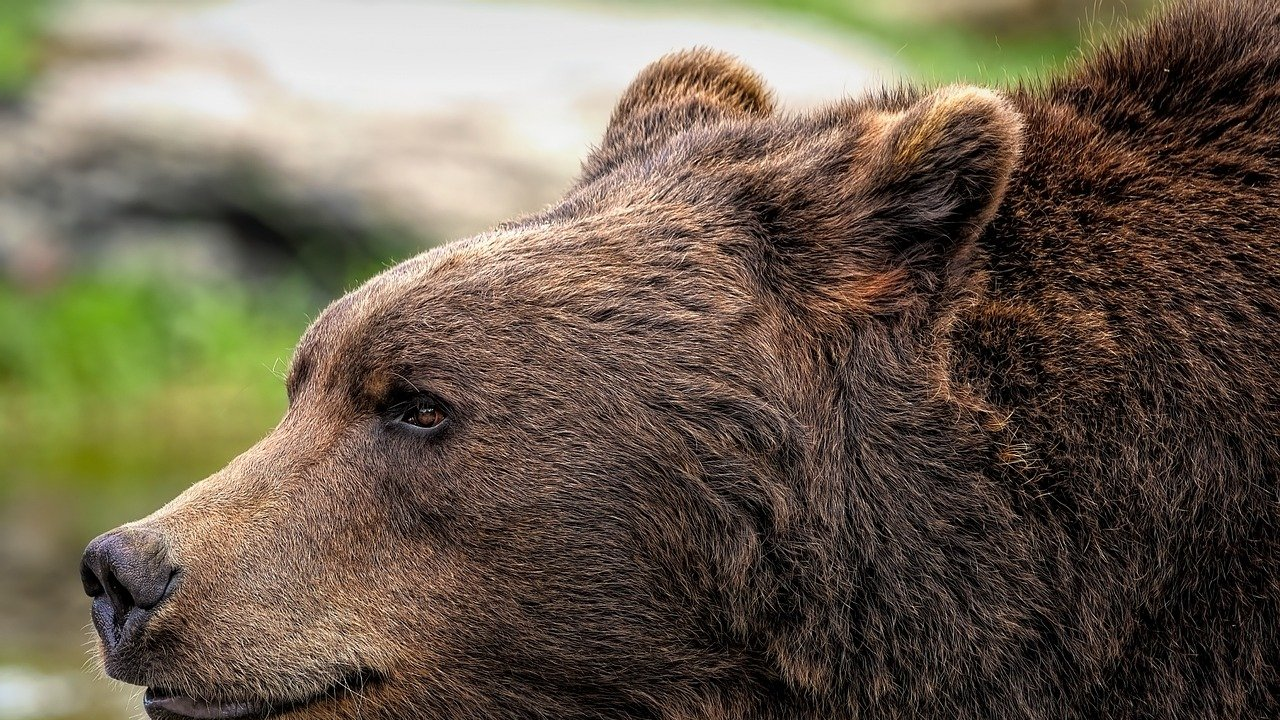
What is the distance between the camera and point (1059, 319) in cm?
364

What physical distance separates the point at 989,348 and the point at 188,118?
9310 mm

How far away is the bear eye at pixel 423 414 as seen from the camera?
370cm

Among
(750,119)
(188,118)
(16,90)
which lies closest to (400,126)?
(188,118)

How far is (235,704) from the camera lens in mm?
3734

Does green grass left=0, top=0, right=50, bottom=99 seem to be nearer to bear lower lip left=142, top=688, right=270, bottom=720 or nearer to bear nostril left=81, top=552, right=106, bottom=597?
bear nostril left=81, top=552, right=106, bottom=597

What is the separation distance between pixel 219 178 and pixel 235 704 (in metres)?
8.63

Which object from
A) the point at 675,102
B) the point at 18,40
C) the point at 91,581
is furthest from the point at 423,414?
the point at 18,40

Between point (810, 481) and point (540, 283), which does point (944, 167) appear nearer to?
point (810, 481)

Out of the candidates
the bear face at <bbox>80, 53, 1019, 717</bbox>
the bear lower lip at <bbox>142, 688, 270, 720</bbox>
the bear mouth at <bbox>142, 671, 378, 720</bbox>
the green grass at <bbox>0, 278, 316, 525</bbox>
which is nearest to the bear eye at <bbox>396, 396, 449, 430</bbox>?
the bear face at <bbox>80, 53, 1019, 717</bbox>

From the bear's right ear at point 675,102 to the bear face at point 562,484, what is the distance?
0.60 metres

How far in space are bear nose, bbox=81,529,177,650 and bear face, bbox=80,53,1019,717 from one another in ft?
Answer: 0.05

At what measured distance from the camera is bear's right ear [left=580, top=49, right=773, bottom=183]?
14.3ft

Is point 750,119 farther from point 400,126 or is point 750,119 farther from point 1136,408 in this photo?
point 400,126

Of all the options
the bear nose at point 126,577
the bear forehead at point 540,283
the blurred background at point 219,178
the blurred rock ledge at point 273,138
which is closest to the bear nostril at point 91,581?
the bear nose at point 126,577
